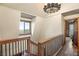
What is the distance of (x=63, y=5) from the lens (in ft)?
5.08

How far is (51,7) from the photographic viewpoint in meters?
1.52

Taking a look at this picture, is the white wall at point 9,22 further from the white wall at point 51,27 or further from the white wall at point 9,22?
the white wall at point 51,27

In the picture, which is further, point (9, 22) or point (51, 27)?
point (51, 27)

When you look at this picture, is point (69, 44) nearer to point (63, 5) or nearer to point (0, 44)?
point (63, 5)

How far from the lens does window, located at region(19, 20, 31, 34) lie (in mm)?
1570

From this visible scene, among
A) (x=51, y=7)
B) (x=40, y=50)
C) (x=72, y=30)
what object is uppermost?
(x=51, y=7)

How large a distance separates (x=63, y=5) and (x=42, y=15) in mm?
377

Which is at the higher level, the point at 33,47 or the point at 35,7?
the point at 35,7

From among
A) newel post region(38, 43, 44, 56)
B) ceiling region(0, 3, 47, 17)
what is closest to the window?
ceiling region(0, 3, 47, 17)

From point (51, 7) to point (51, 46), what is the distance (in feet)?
2.13

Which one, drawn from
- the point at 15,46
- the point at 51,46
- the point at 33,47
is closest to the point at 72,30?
the point at 51,46

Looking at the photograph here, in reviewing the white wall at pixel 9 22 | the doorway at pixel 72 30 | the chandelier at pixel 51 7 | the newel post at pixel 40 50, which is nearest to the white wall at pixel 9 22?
the white wall at pixel 9 22

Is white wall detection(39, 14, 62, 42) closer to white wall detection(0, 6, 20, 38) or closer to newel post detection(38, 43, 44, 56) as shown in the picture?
newel post detection(38, 43, 44, 56)

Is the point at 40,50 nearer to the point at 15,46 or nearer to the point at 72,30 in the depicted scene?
the point at 15,46
